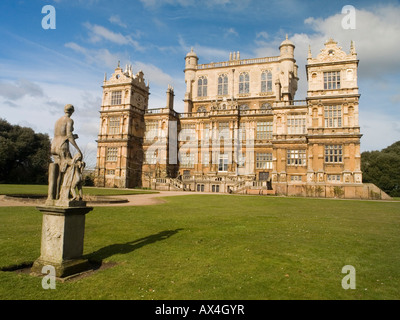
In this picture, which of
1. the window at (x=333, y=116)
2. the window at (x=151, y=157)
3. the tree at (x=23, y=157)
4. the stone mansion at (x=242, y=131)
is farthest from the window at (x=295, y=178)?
the tree at (x=23, y=157)

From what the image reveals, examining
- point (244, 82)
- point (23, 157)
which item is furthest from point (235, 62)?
point (23, 157)

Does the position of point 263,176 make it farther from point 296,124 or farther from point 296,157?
point 296,124

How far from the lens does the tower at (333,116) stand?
139 ft

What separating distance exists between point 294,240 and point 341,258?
2336mm

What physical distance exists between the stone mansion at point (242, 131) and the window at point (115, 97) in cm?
20

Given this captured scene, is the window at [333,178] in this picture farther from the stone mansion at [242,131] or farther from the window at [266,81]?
the window at [266,81]

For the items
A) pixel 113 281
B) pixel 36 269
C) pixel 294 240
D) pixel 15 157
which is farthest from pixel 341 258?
pixel 15 157

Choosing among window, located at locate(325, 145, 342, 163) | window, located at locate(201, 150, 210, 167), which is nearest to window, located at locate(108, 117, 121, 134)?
window, located at locate(201, 150, 210, 167)

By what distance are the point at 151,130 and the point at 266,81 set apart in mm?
25561

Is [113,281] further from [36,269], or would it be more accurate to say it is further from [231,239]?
[231,239]

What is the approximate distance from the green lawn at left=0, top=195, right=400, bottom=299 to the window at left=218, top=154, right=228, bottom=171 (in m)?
36.8

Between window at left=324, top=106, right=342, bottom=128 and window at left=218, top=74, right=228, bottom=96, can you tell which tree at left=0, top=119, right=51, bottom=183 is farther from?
window at left=324, top=106, right=342, bottom=128

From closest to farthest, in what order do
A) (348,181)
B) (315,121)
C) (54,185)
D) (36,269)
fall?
(36,269), (54,185), (348,181), (315,121)

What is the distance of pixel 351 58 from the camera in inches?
1710
